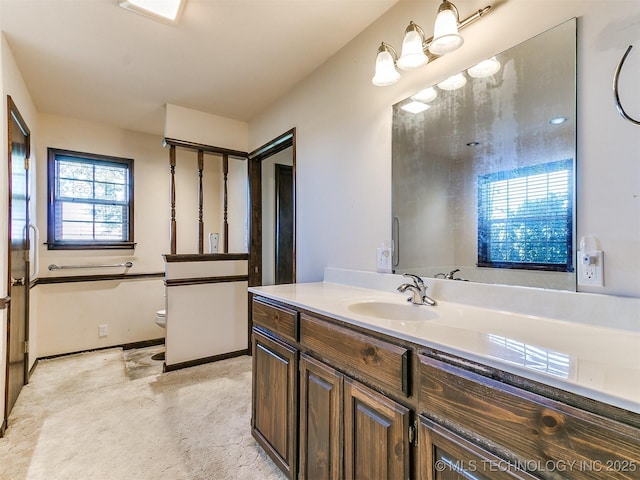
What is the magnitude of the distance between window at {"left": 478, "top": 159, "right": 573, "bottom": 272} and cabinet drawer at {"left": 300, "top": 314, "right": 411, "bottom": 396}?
2.13ft

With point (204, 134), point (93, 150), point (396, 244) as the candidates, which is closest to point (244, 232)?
point (204, 134)

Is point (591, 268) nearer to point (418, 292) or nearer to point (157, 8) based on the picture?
point (418, 292)

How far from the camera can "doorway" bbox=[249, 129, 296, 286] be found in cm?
322

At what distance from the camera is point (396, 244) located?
169 centimetres

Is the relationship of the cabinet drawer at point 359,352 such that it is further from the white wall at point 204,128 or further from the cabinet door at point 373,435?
the white wall at point 204,128

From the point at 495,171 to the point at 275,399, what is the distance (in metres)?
1.45

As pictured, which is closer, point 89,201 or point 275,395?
point 275,395

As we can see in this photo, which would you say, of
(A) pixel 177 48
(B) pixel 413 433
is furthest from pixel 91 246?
(B) pixel 413 433

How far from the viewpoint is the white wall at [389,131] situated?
3.12ft

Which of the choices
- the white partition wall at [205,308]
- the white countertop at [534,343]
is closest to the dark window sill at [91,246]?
the white partition wall at [205,308]

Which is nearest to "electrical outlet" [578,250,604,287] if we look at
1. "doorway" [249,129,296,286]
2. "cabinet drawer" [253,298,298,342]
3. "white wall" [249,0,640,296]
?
"white wall" [249,0,640,296]

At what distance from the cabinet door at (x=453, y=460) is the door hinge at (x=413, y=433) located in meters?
0.01

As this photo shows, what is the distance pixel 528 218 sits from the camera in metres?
1.19

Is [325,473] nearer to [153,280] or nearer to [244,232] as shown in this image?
[244,232]
